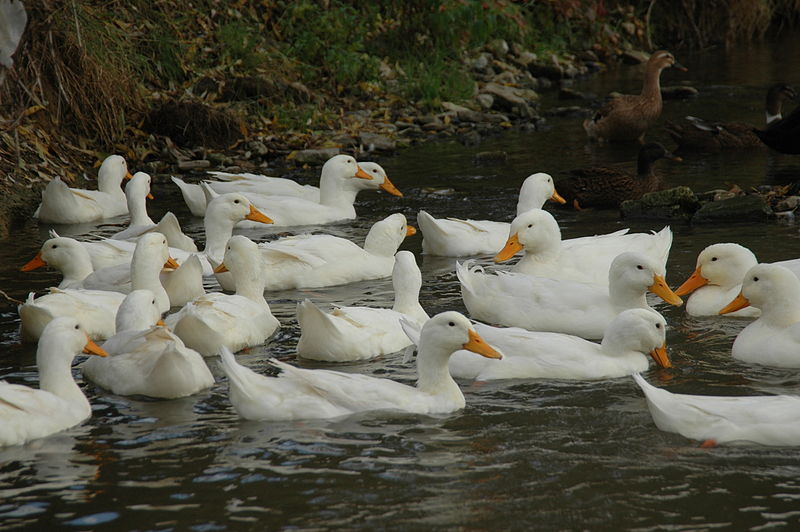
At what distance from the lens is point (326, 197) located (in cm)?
1223

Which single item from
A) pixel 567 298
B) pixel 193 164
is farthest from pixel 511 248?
pixel 193 164

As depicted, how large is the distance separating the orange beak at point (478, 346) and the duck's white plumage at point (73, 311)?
2829mm

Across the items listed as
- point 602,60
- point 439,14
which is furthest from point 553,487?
point 602,60

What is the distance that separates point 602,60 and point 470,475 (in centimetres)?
2033

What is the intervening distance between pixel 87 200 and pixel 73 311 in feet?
15.3

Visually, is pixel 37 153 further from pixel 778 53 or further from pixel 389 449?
pixel 778 53

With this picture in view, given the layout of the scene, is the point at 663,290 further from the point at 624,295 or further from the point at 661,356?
the point at 661,356

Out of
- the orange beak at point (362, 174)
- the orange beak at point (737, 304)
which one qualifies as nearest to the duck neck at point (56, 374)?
the orange beak at point (737, 304)

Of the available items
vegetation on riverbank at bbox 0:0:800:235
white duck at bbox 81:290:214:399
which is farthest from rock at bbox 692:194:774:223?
white duck at bbox 81:290:214:399

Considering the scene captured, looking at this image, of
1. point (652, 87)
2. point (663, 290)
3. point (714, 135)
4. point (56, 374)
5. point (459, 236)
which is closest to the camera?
point (56, 374)

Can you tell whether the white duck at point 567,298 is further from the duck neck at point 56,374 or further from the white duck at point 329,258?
the duck neck at point 56,374

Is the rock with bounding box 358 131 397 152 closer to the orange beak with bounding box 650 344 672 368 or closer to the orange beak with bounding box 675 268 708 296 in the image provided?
the orange beak with bounding box 675 268 708 296

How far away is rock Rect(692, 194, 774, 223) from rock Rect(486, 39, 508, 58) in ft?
38.5

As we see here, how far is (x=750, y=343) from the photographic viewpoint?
7.12m
